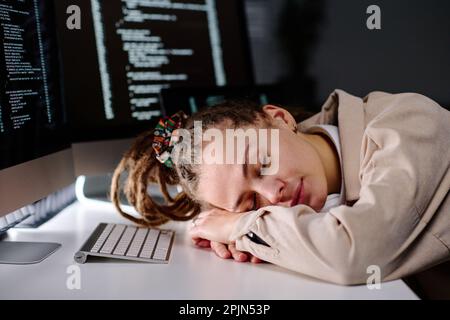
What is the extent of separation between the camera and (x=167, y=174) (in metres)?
0.98

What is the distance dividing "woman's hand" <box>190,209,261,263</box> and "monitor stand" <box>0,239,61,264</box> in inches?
9.9

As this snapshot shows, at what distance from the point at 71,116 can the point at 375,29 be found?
0.92m

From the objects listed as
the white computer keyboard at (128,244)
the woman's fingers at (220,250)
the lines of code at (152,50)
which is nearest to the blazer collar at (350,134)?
the woman's fingers at (220,250)

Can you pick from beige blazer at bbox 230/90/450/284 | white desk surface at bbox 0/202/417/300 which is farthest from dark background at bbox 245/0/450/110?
white desk surface at bbox 0/202/417/300

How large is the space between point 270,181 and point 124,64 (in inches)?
→ 23.0

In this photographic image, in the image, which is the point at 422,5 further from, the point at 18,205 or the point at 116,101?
the point at 18,205

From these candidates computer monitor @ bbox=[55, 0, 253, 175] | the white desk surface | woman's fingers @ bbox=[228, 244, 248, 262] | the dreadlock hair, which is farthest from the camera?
computer monitor @ bbox=[55, 0, 253, 175]

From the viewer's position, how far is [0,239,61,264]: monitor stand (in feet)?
2.39

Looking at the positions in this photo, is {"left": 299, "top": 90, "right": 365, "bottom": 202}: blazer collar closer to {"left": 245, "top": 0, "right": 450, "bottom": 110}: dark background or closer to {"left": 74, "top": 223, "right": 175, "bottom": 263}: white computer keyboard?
{"left": 74, "top": 223, "right": 175, "bottom": 263}: white computer keyboard

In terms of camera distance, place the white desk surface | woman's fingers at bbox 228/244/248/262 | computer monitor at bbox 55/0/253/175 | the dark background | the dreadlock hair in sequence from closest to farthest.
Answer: the white desk surface < woman's fingers at bbox 228/244/248/262 < the dreadlock hair < computer monitor at bbox 55/0/253/175 < the dark background

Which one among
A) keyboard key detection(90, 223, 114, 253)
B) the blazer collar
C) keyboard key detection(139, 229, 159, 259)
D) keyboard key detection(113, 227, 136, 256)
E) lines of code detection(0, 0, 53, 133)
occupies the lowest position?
keyboard key detection(139, 229, 159, 259)

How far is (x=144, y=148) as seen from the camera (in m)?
1.00

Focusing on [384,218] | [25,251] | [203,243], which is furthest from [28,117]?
[384,218]
